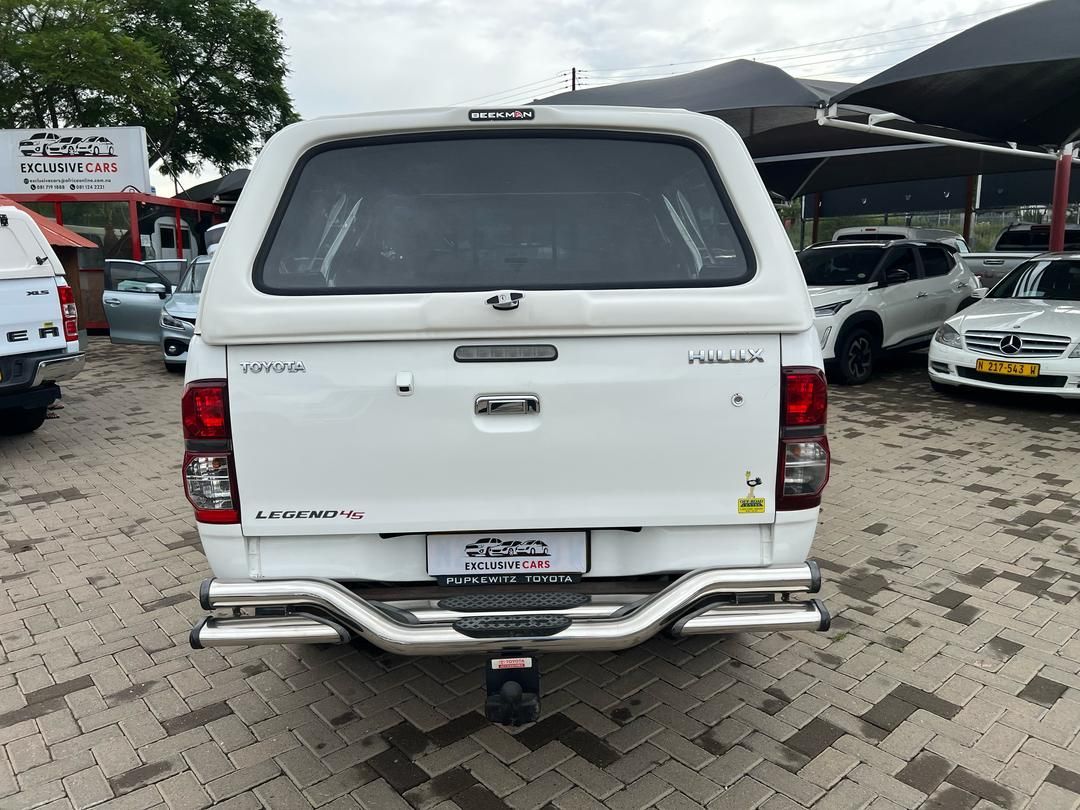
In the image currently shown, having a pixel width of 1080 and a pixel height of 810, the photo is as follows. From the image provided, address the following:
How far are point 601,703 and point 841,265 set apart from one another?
8348 mm

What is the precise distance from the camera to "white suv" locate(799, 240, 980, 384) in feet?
30.3

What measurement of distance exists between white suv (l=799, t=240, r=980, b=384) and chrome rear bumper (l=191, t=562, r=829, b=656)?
7214 mm

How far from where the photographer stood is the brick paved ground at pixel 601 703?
2604 millimetres

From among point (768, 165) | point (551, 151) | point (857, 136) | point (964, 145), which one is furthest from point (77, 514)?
point (768, 165)

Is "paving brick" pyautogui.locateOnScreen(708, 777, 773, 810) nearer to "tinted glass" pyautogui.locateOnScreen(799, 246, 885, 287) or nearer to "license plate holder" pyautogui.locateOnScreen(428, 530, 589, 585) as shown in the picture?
"license plate holder" pyautogui.locateOnScreen(428, 530, 589, 585)

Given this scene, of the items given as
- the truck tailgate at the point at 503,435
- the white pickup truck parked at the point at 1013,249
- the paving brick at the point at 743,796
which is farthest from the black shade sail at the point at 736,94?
the paving brick at the point at 743,796

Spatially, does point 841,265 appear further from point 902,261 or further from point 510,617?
point 510,617

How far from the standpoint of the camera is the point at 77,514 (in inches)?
214

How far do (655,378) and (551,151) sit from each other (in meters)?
0.89

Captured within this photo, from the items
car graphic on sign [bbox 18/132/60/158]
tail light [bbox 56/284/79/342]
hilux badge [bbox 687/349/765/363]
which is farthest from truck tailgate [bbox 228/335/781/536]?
car graphic on sign [bbox 18/132/60/158]

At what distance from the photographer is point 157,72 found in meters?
25.3

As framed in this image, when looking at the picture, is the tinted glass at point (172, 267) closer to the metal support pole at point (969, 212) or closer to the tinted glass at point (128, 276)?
the tinted glass at point (128, 276)

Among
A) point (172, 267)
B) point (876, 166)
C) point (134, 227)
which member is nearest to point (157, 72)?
point (134, 227)

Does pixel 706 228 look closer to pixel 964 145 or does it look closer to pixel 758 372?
pixel 758 372
